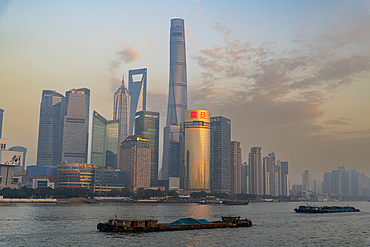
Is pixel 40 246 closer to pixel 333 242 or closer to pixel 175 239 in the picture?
pixel 175 239

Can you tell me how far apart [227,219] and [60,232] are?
2008 inches

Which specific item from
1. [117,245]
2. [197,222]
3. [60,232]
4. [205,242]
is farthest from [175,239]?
[60,232]

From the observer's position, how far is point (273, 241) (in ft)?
314

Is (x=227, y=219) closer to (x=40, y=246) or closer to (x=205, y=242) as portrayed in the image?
(x=205, y=242)

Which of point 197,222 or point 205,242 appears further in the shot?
point 197,222

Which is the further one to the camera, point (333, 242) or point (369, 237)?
point (369, 237)

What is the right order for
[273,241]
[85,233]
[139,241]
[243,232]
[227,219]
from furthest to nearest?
[227,219] → [243,232] → [85,233] → [273,241] → [139,241]

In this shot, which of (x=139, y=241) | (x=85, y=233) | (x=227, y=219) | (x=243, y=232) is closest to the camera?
(x=139, y=241)

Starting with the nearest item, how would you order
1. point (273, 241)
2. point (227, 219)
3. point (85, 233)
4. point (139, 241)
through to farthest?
1. point (139, 241)
2. point (273, 241)
3. point (85, 233)
4. point (227, 219)

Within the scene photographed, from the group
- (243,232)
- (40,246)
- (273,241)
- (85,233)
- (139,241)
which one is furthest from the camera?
(243,232)

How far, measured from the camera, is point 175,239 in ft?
304

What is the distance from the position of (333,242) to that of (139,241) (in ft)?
159

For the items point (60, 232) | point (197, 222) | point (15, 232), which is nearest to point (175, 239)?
point (197, 222)

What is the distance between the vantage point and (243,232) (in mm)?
111000
